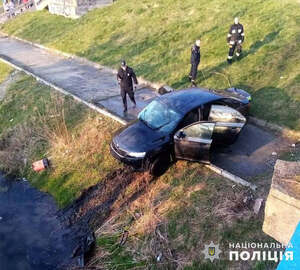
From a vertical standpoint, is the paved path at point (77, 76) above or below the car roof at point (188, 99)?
below

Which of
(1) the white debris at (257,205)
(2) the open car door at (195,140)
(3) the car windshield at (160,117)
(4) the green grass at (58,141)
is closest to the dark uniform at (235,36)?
(3) the car windshield at (160,117)

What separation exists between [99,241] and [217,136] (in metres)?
3.67

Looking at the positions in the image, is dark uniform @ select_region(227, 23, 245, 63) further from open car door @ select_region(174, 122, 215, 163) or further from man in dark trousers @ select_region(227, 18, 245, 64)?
open car door @ select_region(174, 122, 215, 163)

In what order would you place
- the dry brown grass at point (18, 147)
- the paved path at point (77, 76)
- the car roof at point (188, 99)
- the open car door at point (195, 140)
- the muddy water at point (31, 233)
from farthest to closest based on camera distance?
the paved path at point (77, 76), the dry brown grass at point (18, 147), the car roof at point (188, 99), the open car door at point (195, 140), the muddy water at point (31, 233)

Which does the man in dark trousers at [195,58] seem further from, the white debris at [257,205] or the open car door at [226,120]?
the white debris at [257,205]

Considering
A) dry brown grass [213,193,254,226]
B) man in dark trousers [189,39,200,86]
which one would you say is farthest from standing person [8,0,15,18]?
dry brown grass [213,193,254,226]

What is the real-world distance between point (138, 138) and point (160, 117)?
33.1 inches

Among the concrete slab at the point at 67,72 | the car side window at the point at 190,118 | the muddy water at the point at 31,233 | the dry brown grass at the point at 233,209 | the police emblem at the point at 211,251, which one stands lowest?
the muddy water at the point at 31,233

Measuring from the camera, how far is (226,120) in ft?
26.6

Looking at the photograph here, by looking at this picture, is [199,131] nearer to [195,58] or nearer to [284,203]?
[195,58]

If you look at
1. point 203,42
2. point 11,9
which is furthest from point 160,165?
point 11,9

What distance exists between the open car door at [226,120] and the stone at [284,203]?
5554 millimetres

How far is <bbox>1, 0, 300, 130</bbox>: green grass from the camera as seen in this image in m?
10.8

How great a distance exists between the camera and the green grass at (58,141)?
9.07 m
